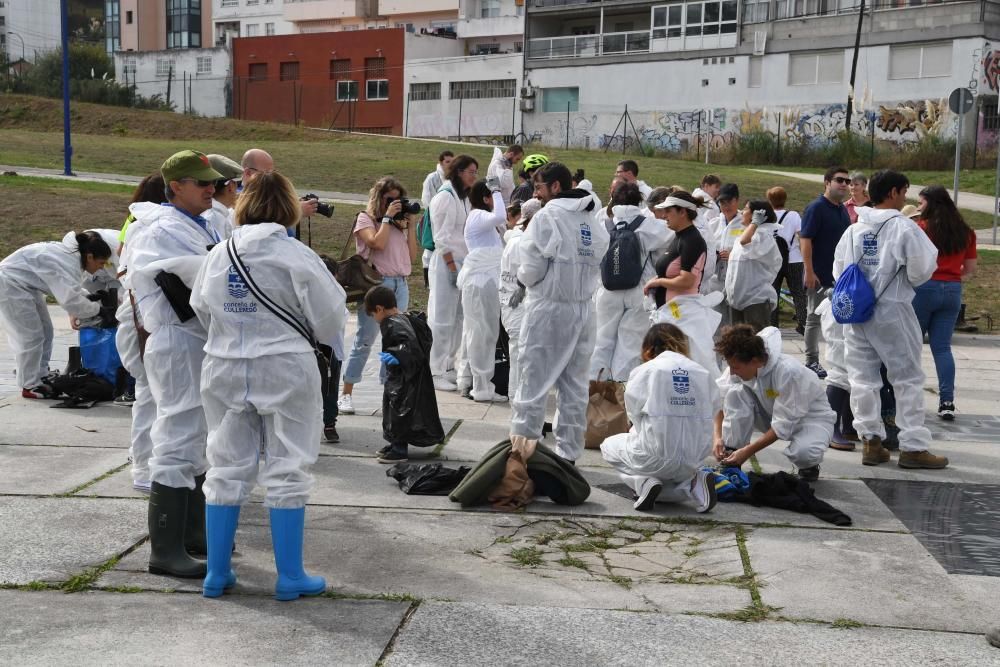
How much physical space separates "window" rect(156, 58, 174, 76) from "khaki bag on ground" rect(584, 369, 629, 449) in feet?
214

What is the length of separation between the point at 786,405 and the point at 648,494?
3.75 feet

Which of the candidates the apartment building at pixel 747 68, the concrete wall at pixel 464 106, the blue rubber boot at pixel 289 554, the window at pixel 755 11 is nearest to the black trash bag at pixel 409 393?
the blue rubber boot at pixel 289 554

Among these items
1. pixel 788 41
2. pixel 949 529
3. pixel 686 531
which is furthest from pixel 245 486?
pixel 788 41

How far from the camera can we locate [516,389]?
7234 millimetres

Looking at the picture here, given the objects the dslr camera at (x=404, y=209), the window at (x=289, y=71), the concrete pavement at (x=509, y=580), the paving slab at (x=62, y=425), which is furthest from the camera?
the window at (x=289, y=71)

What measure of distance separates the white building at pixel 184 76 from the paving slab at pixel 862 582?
58932 mm

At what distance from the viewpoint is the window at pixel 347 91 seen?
198ft

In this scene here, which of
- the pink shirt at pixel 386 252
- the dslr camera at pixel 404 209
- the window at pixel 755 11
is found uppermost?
the window at pixel 755 11

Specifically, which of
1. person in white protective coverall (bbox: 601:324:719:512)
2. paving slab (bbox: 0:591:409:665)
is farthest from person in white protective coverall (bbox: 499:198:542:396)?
paving slab (bbox: 0:591:409:665)

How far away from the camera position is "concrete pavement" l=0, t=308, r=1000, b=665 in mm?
4410

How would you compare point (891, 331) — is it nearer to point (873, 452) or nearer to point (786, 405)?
point (873, 452)

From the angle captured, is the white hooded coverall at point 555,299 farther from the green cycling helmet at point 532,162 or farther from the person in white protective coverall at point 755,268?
the person in white protective coverall at point 755,268

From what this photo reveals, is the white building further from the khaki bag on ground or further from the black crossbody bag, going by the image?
the black crossbody bag

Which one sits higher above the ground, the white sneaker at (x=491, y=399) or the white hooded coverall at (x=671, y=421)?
the white hooded coverall at (x=671, y=421)
